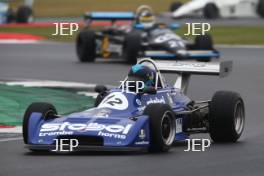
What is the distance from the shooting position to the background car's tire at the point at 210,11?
50719mm

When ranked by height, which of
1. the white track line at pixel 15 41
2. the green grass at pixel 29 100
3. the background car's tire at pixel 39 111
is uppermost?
the background car's tire at pixel 39 111

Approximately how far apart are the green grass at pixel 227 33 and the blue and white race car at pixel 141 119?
945 inches

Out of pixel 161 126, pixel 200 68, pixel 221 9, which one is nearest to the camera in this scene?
pixel 161 126

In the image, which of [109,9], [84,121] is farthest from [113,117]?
[109,9]

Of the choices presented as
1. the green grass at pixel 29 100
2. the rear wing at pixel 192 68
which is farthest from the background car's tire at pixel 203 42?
the rear wing at pixel 192 68

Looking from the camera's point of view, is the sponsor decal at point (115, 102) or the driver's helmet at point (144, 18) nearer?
the sponsor decal at point (115, 102)

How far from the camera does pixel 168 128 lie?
13.0 metres

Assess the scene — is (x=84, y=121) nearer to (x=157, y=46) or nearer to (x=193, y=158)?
(x=193, y=158)

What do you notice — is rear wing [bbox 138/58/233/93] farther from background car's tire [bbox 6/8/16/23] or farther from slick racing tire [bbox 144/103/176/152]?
background car's tire [bbox 6/8/16/23]

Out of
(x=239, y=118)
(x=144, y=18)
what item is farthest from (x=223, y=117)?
(x=144, y=18)

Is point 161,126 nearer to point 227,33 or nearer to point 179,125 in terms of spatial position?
point 179,125

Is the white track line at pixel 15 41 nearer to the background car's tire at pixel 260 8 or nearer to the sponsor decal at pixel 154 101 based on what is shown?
the background car's tire at pixel 260 8


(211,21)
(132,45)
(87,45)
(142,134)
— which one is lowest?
(211,21)

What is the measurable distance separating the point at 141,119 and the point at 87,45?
18.2 meters
